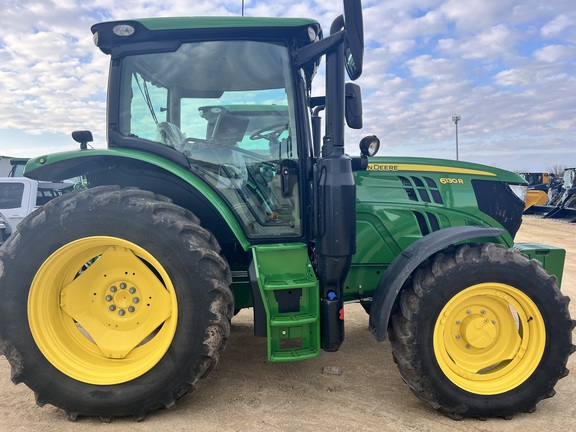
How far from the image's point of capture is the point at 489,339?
2922mm

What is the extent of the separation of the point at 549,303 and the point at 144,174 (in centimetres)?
284

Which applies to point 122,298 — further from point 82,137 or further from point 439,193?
point 439,193

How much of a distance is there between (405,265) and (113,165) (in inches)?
83.3

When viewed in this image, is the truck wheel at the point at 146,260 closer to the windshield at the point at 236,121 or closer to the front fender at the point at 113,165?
the front fender at the point at 113,165

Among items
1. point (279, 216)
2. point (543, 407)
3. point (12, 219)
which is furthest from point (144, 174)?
point (12, 219)

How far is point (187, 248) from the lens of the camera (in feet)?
8.79

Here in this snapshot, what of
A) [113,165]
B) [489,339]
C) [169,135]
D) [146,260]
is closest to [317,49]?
[169,135]

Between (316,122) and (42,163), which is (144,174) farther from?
(316,122)

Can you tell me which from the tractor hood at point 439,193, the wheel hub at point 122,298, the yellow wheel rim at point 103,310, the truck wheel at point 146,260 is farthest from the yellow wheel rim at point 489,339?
the wheel hub at point 122,298

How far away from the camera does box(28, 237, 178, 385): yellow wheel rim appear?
8.96 feet

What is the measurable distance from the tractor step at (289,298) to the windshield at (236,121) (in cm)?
20

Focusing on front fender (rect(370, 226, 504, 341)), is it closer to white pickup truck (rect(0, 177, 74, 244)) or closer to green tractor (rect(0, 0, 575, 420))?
green tractor (rect(0, 0, 575, 420))

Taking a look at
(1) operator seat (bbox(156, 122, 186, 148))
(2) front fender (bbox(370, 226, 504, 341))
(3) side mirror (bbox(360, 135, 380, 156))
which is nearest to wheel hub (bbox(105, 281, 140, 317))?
Result: (1) operator seat (bbox(156, 122, 186, 148))

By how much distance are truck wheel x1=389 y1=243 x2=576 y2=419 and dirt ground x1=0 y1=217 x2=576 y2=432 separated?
0.51 feet
